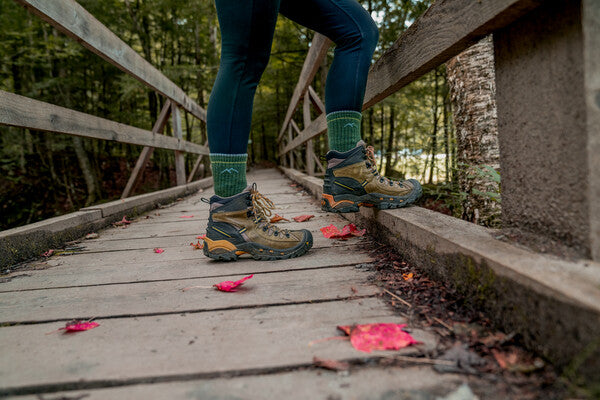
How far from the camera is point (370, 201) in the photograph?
1511mm

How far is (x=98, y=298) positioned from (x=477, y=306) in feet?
3.54

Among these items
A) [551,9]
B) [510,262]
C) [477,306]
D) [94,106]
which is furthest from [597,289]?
[94,106]

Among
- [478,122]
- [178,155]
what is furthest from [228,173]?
[178,155]

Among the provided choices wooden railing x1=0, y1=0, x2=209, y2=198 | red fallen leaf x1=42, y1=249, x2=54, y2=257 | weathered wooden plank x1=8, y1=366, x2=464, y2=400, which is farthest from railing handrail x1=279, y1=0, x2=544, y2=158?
red fallen leaf x1=42, y1=249, x2=54, y2=257

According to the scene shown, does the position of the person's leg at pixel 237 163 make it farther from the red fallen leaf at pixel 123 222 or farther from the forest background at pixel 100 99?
the forest background at pixel 100 99

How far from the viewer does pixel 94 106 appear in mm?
7207

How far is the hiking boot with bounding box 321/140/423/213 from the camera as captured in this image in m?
1.49

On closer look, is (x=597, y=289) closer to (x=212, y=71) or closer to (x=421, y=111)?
(x=421, y=111)

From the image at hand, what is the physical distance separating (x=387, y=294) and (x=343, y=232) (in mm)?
712

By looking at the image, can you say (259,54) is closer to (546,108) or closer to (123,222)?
(546,108)

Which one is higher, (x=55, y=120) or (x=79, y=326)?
(x=55, y=120)

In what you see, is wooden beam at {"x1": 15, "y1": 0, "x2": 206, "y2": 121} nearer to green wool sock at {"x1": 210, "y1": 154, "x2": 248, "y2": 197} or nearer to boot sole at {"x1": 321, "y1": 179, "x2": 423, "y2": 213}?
green wool sock at {"x1": 210, "y1": 154, "x2": 248, "y2": 197}

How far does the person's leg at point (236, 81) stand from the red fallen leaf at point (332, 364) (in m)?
0.88

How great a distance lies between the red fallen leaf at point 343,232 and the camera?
1.66 metres
